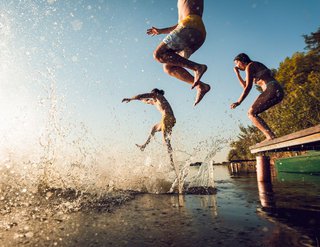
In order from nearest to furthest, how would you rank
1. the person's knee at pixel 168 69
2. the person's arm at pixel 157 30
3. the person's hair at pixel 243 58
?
the person's knee at pixel 168 69 → the person's arm at pixel 157 30 → the person's hair at pixel 243 58

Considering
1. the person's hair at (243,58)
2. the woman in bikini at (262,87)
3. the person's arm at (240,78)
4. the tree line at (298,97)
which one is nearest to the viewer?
the woman in bikini at (262,87)

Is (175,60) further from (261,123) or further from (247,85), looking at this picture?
(261,123)

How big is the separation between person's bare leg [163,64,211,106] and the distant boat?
8207 millimetres

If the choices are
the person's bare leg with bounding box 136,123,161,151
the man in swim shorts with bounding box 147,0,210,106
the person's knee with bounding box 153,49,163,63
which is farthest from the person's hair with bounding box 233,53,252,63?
the person's bare leg with bounding box 136,123,161,151

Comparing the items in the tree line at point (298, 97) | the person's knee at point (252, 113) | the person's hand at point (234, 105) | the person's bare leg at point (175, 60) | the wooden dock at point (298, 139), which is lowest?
the wooden dock at point (298, 139)

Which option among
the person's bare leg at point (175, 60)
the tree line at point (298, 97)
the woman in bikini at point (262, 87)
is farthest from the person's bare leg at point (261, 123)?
the tree line at point (298, 97)

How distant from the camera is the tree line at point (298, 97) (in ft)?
67.6

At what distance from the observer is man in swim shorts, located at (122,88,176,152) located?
27.3 feet

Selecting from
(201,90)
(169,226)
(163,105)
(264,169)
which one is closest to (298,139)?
(201,90)

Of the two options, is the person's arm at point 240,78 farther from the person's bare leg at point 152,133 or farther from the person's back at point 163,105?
the person's bare leg at point 152,133

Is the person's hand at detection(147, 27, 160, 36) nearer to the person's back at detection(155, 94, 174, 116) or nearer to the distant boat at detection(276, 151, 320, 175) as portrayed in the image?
the person's back at detection(155, 94, 174, 116)

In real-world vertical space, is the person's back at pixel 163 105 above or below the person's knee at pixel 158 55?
above

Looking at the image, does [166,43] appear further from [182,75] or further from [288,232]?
[288,232]

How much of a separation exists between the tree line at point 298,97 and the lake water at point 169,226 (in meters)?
19.0
